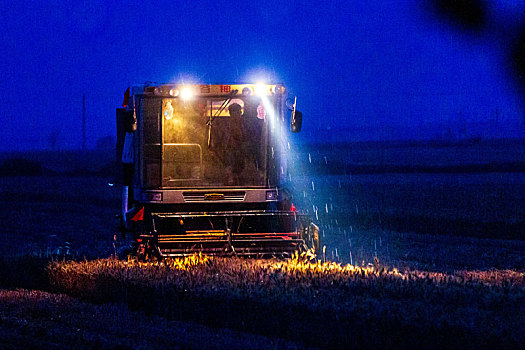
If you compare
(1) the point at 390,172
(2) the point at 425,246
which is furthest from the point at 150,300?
(1) the point at 390,172

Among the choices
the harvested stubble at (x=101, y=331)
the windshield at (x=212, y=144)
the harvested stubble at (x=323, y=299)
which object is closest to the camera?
the harvested stubble at (x=323, y=299)

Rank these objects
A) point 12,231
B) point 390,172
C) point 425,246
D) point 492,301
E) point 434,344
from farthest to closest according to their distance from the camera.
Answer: point 390,172, point 12,231, point 425,246, point 492,301, point 434,344

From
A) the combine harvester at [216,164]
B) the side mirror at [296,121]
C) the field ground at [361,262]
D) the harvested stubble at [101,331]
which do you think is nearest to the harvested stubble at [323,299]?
the field ground at [361,262]

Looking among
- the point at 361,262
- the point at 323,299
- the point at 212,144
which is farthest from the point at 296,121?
the point at 323,299

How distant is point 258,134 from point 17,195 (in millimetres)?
29413

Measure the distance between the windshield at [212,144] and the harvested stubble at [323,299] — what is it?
1965 mm

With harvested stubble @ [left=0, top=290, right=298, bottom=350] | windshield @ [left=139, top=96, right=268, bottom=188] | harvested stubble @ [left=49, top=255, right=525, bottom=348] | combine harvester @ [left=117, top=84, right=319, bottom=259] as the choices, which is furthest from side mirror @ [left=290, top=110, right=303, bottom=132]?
harvested stubble @ [left=0, top=290, right=298, bottom=350]

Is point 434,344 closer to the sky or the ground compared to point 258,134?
closer to the ground

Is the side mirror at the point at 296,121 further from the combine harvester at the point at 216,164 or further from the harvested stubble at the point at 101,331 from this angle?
the harvested stubble at the point at 101,331

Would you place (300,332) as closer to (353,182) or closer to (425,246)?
(425,246)

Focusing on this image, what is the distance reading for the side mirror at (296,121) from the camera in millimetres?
12461

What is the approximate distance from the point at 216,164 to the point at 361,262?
3255 mm

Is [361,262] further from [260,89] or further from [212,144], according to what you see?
[260,89]

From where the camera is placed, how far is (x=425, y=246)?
687 inches
